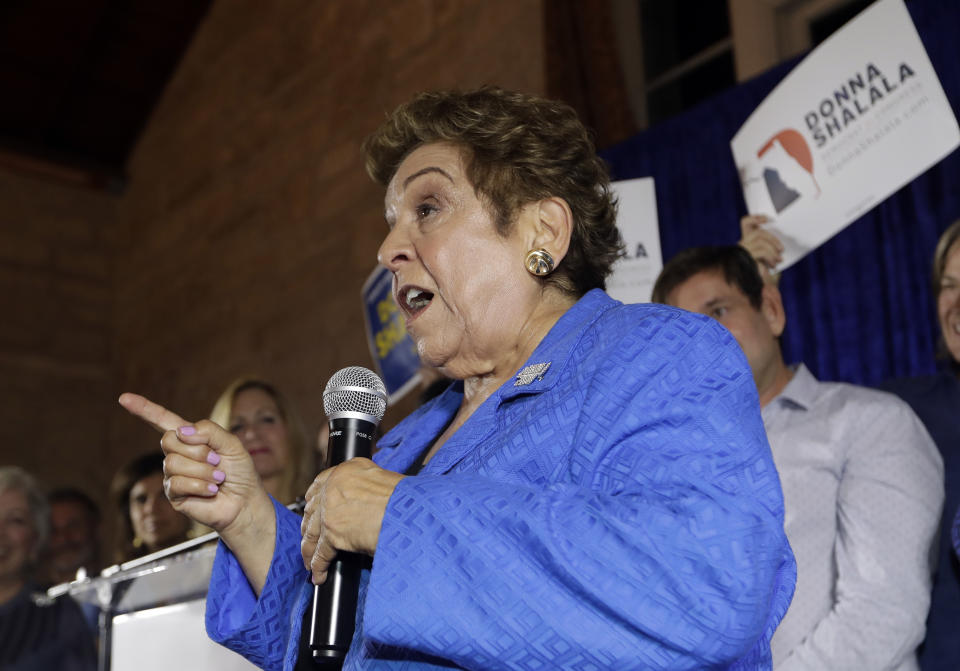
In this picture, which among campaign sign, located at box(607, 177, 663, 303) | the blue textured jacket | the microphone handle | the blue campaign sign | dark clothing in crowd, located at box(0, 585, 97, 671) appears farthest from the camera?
the blue campaign sign

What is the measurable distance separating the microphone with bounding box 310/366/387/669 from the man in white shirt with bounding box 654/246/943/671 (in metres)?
1.23

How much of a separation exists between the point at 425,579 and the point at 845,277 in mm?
2845

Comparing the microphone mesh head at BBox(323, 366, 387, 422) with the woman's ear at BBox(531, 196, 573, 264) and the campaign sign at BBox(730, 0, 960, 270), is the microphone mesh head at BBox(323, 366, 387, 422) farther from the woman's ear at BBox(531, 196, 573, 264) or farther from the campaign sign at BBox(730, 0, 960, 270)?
the campaign sign at BBox(730, 0, 960, 270)

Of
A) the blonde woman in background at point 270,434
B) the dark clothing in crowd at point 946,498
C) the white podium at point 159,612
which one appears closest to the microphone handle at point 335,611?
the white podium at point 159,612

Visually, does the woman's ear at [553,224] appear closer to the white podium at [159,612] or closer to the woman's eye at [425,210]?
the woman's eye at [425,210]

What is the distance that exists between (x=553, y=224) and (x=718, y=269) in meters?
1.42

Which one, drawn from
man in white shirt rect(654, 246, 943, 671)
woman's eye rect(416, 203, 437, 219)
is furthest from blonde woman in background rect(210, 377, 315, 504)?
woman's eye rect(416, 203, 437, 219)

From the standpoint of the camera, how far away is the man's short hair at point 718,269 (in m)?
Result: 2.97

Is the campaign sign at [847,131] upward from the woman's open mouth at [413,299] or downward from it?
upward

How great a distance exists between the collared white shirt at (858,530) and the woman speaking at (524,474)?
1.01 metres

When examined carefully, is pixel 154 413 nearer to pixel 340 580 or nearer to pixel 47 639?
pixel 340 580

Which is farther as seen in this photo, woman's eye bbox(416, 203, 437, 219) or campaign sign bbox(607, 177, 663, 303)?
campaign sign bbox(607, 177, 663, 303)

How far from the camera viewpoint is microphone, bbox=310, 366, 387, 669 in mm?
1367

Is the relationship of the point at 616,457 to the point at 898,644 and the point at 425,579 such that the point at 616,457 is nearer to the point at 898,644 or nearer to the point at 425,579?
the point at 425,579
